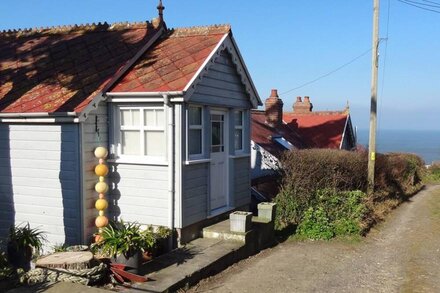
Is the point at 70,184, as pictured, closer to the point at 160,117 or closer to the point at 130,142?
the point at 130,142

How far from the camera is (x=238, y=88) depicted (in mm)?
11602

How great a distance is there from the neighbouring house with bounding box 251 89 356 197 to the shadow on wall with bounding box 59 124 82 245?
6.78 m

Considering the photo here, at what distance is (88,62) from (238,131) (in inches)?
157

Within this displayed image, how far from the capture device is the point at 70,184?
8.80 m

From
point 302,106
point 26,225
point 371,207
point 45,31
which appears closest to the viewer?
point 26,225

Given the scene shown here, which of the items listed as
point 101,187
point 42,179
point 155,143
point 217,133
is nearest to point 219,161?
point 217,133

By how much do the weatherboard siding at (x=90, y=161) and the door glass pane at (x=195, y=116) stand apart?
1.74 m

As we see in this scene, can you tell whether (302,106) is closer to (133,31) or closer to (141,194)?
(133,31)

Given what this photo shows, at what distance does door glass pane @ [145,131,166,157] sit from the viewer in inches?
364

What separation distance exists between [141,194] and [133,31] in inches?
170

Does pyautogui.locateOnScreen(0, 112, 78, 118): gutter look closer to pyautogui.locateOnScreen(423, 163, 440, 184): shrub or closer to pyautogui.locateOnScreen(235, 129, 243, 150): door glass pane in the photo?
pyautogui.locateOnScreen(235, 129, 243, 150): door glass pane

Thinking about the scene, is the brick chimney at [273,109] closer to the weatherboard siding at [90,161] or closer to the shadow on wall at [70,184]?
the weatherboard siding at [90,161]

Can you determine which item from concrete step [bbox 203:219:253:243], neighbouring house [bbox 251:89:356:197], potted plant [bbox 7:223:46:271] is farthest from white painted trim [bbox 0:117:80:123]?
neighbouring house [bbox 251:89:356:197]

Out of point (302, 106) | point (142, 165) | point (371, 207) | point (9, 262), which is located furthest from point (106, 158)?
point (302, 106)
